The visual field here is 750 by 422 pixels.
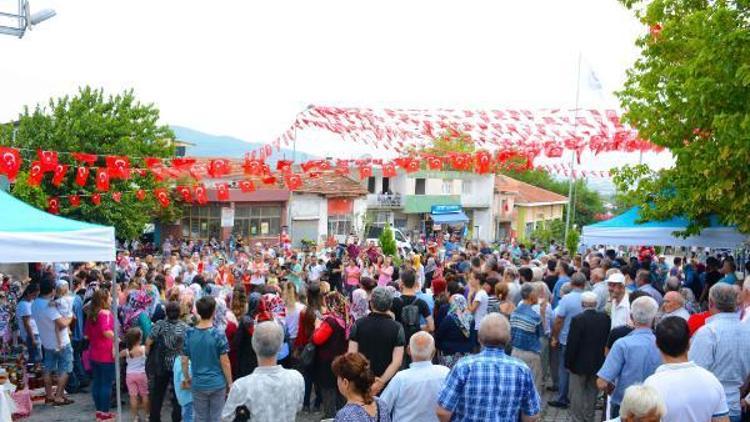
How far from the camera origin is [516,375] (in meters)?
4.19

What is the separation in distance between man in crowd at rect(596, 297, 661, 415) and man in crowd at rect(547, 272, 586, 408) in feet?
7.77

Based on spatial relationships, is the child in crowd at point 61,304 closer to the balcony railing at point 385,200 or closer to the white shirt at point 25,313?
the white shirt at point 25,313

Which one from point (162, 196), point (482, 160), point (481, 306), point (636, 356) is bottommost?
point (481, 306)

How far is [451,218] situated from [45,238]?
4907cm

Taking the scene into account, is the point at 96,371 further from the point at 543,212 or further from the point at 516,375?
the point at 543,212

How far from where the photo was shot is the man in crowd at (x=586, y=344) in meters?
6.92

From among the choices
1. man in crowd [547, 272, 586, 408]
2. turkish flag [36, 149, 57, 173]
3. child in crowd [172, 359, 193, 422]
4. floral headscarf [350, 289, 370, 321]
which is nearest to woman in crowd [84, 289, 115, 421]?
child in crowd [172, 359, 193, 422]

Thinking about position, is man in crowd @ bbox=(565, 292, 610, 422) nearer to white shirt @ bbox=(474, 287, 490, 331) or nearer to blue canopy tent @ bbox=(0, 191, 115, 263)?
white shirt @ bbox=(474, 287, 490, 331)

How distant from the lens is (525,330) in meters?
7.79

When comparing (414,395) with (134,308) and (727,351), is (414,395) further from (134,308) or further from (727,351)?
(134,308)

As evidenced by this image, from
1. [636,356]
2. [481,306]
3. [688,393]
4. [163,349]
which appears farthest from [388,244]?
[688,393]

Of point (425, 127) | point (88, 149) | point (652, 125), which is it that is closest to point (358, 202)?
point (88, 149)

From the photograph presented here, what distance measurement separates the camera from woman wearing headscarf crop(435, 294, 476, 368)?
7.60 meters

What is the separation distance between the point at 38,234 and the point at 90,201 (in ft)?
83.5
